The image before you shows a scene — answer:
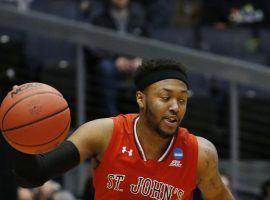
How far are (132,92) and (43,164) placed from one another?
3.80 metres

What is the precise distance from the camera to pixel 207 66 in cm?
768

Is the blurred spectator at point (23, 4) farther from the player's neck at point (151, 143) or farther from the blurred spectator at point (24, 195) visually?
the player's neck at point (151, 143)

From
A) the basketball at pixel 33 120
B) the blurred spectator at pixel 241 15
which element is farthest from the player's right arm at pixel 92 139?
the blurred spectator at pixel 241 15

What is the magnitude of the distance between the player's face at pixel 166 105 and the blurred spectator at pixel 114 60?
132 inches

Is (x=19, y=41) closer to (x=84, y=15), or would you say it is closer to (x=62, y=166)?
(x=84, y=15)

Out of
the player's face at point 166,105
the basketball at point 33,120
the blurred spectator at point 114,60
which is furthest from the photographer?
the blurred spectator at point 114,60

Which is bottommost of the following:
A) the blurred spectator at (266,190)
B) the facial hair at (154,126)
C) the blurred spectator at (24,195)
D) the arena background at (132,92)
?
the blurred spectator at (24,195)

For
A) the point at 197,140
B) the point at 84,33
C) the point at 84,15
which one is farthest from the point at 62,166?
the point at 84,15

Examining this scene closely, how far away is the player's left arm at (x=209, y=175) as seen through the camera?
4.60m

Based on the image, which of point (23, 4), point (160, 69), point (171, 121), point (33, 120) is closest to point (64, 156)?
point (33, 120)

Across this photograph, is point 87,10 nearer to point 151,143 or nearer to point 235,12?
point 235,12

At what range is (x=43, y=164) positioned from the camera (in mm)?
4359

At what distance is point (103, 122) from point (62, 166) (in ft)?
1.17

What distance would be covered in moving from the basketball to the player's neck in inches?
19.5
